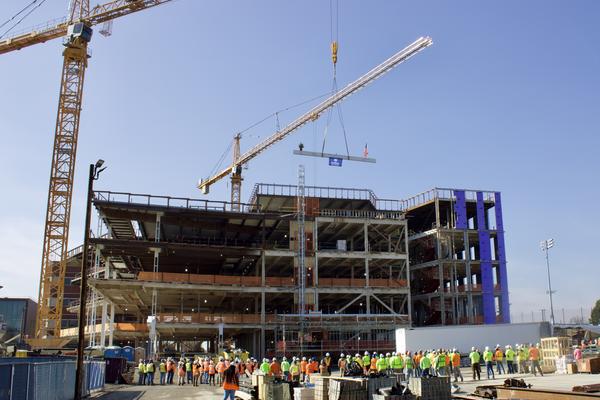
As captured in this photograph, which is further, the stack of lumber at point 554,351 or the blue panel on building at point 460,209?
the blue panel on building at point 460,209

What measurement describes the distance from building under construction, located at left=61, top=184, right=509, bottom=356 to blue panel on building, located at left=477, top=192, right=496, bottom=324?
0.11m

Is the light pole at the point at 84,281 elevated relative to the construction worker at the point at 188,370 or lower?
elevated

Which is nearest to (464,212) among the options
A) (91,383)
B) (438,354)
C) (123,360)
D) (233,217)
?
(233,217)

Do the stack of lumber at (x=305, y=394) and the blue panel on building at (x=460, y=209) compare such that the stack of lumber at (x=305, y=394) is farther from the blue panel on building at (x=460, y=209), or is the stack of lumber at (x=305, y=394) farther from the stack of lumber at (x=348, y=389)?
the blue panel on building at (x=460, y=209)

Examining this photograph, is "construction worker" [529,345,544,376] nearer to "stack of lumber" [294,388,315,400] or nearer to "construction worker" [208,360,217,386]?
"stack of lumber" [294,388,315,400]

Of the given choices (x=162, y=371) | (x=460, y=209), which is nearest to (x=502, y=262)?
(x=460, y=209)

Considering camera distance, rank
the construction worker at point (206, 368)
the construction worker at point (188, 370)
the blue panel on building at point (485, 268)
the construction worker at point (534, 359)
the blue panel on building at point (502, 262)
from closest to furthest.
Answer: the construction worker at point (534, 359) → the construction worker at point (206, 368) → the construction worker at point (188, 370) → the blue panel on building at point (485, 268) → the blue panel on building at point (502, 262)

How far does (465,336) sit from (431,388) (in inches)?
1143

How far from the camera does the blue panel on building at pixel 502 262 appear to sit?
66188 millimetres

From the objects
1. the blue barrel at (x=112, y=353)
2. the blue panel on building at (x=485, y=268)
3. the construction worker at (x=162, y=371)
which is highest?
the blue panel on building at (x=485, y=268)

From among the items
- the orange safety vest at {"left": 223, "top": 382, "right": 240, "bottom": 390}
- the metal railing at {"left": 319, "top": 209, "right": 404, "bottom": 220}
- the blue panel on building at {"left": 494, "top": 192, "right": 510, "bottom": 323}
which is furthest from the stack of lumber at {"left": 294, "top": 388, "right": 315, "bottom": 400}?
the blue panel on building at {"left": 494, "top": 192, "right": 510, "bottom": 323}

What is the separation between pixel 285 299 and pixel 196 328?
13.6 meters

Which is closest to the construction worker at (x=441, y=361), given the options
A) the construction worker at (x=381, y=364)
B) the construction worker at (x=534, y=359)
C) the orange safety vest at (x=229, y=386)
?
the construction worker at (x=381, y=364)

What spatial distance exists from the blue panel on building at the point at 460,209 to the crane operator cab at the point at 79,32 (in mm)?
47928
